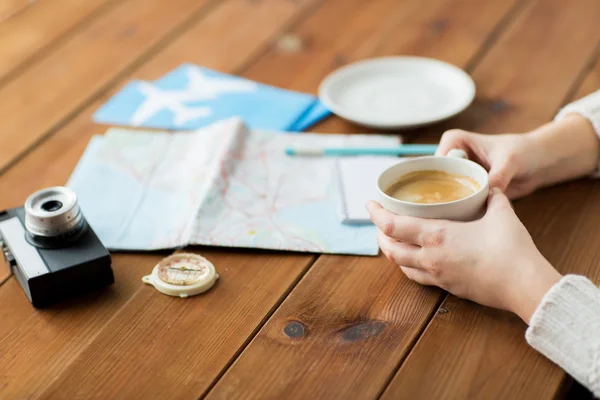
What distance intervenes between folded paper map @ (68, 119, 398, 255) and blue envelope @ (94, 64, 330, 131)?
0.15 feet

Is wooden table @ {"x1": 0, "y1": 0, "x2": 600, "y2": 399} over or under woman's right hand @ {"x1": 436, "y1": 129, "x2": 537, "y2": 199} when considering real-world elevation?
under

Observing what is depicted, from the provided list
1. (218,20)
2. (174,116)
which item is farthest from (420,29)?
(174,116)

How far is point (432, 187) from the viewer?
3.10 feet

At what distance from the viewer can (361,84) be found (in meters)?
1.33

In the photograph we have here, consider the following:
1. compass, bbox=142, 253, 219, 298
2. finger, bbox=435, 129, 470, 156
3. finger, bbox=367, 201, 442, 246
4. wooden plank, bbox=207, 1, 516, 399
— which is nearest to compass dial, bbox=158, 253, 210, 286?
compass, bbox=142, 253, 219, 298

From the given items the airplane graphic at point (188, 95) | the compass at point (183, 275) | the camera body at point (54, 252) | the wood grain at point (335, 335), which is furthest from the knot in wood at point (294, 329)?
the airplane graphic at point (188, 95)

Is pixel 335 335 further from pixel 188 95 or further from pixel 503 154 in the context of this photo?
pixel 188 95

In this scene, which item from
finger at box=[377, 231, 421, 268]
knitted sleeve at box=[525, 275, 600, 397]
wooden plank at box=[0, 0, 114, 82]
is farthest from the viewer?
wooden plank at box=[0, 0, 114, 82]

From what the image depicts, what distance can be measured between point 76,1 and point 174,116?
512 millimetres

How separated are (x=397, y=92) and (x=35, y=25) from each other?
726mm

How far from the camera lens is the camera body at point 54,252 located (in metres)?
0.90

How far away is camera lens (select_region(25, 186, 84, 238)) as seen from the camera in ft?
3.01

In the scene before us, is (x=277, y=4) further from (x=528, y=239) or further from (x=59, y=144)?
(x=528, y=239)

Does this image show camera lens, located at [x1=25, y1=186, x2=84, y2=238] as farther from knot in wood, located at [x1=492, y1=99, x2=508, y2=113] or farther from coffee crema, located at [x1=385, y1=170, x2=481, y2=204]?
knot in wood, located at [x1=492, y1=99, x2=508, y2=113]
